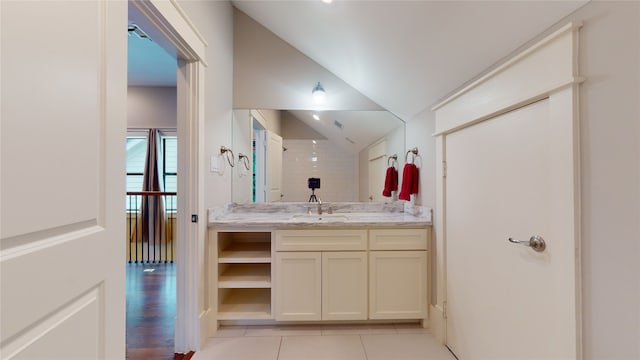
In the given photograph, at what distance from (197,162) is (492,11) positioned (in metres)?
1.80

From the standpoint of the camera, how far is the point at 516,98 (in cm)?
124

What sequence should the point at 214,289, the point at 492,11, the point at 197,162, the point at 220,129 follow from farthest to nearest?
the point at 220,129 < the point at 214,289 < the point at 197,162 < the point at 492,11

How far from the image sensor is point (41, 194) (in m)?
0.65

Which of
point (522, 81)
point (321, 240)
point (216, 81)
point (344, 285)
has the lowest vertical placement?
point (344, 285)

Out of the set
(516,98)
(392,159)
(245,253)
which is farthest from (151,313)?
(516,98)

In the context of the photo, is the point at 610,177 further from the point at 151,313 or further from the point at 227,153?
the point at 151,313

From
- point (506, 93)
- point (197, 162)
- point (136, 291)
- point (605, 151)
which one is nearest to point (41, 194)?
point (197, 162)

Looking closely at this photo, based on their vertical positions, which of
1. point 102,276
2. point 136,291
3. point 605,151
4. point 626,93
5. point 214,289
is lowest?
point 136,291

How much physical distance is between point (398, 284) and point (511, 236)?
1.02m

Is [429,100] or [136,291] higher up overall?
[429,100]

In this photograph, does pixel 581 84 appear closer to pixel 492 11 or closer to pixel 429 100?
pixel 492 11

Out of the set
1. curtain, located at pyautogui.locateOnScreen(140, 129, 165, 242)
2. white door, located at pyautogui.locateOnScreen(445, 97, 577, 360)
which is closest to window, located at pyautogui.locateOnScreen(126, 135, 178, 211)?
curtain, located at pyautogui.locateOnScreen(140, 129, 165, 242)

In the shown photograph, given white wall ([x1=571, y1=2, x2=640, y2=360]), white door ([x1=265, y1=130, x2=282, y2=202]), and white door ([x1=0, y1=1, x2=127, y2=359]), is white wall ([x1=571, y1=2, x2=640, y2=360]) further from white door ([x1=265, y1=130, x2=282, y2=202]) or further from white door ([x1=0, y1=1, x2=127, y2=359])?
white door ([x1=265, y1=130, x2=282, y2=202])

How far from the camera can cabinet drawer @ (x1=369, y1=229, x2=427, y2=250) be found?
2.13m
